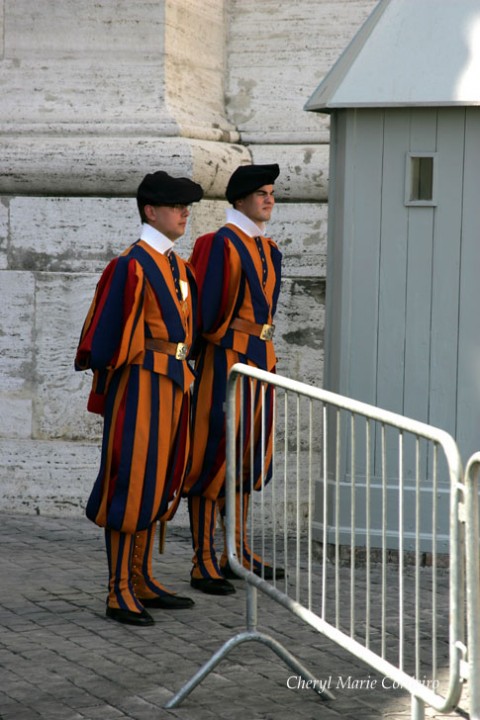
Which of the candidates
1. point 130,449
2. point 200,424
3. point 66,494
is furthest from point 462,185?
point 66,494

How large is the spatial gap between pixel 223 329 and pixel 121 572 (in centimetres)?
112

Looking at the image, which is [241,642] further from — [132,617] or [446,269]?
[446,269]

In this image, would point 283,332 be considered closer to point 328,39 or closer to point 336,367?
point 336,367

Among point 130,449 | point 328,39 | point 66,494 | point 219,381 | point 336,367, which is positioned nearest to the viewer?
point 130,449

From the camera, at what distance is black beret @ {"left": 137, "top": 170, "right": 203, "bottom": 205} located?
5.60 m

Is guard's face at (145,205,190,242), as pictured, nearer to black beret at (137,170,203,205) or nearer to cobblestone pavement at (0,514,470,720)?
black beret at (137,170,203,205)

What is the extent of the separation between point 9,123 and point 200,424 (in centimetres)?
244

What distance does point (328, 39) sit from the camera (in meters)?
8.17

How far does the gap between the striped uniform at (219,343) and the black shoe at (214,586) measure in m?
0.04

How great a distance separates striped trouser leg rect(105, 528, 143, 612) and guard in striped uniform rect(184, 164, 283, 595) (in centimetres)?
54

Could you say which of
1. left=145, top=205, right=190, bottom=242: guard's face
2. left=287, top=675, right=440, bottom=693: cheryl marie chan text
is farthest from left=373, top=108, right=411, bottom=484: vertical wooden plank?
left=287, top=675, right=440, bottom=693: cheryl marie chan text

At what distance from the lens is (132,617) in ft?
18.1

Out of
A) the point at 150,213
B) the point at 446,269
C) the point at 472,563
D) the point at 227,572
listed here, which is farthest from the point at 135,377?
the point at 472,563

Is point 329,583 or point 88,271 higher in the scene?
point 88,271
